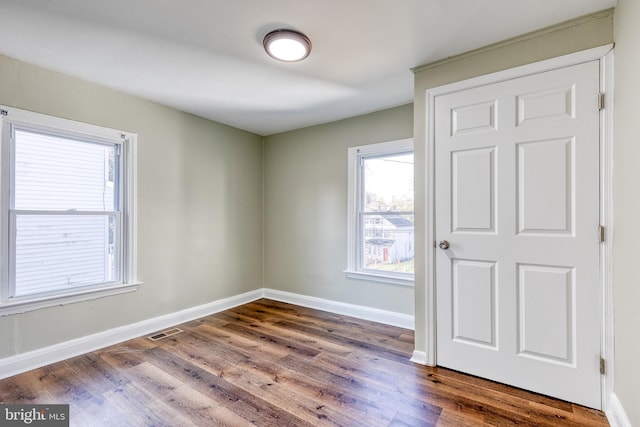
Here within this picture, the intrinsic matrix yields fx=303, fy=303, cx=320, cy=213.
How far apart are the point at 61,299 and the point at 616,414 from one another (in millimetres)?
3777

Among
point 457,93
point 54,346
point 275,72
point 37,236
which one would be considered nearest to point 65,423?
point 54,346

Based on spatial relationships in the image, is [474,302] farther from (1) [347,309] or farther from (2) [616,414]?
(1) [347,309]

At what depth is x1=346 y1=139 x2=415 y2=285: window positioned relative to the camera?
3.25m

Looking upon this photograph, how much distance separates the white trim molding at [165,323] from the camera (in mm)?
2268

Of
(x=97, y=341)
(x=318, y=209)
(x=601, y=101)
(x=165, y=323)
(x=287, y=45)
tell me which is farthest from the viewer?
(x=318, y=209)

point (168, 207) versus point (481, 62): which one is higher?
point (481, 62)

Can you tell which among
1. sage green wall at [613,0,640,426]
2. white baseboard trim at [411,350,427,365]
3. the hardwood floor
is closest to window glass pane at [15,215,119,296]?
the hardwood floor

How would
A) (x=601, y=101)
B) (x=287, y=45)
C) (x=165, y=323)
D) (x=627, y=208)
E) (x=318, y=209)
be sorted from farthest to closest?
(x=318, y=209), (x=165, y=323), (x=287, y=45), (x=601, y=101), (x=627, y=208)

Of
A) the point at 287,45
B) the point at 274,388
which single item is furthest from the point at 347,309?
the point at 287,45

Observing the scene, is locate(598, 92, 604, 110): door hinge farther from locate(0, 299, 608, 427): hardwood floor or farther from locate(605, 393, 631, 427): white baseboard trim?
locate(0, 299, 608, 427): hardwood floor

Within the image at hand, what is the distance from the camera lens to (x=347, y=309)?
3.57m

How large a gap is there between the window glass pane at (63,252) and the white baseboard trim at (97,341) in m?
0.46

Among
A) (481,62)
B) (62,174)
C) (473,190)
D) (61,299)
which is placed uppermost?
(481,62)

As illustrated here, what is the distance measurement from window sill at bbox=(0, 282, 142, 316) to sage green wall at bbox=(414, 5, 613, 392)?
2648mm
